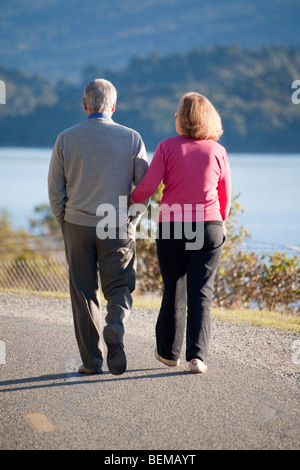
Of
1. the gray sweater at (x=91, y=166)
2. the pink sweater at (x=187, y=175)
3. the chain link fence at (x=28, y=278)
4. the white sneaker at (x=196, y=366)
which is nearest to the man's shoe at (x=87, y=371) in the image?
the white sneaker at (x=196, y=366)

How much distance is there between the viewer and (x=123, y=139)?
4.26 m

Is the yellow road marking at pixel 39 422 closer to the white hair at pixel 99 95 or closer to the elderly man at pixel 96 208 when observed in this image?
the elderly man at pixel 96 208

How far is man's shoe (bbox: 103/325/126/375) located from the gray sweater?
715 mm

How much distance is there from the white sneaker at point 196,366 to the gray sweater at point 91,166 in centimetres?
117

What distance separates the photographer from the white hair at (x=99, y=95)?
4223 millimetres

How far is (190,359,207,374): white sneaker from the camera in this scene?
4363mm

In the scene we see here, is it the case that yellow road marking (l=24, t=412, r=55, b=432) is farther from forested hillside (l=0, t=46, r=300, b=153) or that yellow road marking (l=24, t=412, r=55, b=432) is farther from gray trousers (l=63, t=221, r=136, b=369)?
forested hillside (l=0, t=46, r=300, b=153)

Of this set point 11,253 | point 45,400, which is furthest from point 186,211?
point 11,253

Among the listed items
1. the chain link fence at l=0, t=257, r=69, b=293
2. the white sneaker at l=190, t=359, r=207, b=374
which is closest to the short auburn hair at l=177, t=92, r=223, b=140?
the white sneaker at l=190, t=359, r=207, b=374

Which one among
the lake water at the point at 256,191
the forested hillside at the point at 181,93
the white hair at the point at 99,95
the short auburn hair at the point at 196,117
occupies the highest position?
the forested hillside at the point at 181,93

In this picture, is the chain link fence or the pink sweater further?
the chain link fence

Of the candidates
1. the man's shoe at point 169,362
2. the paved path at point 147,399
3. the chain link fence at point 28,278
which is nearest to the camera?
the paved path at point 147,399

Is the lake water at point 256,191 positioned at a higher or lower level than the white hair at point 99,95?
lower
